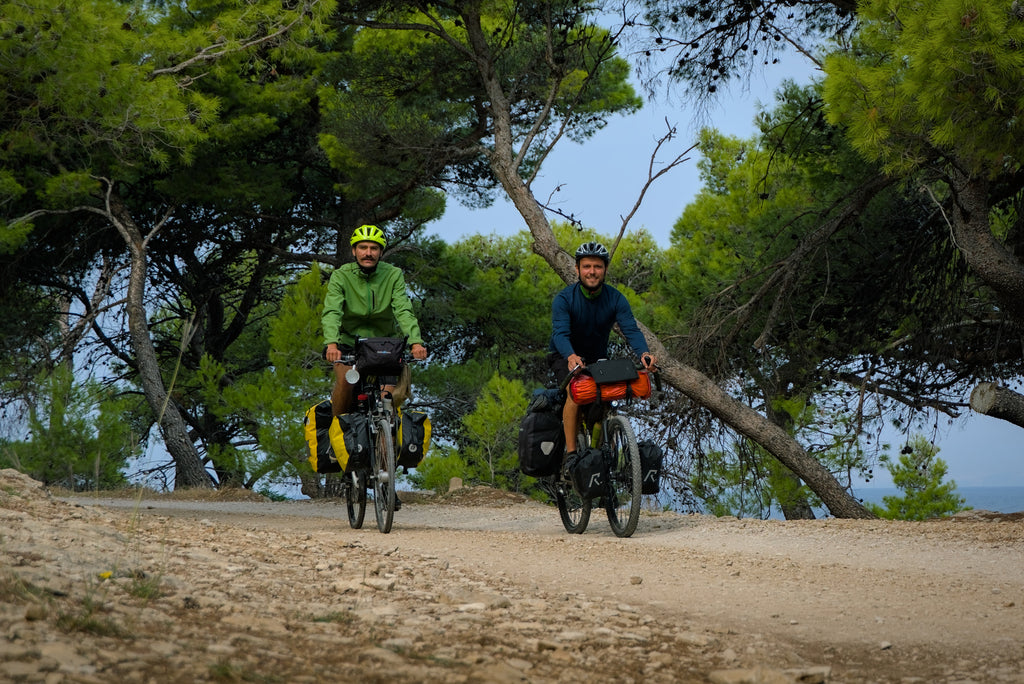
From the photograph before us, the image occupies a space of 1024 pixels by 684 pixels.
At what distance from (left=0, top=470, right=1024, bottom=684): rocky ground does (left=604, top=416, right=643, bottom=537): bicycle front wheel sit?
0.19 meters

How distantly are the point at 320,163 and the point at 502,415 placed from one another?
26.4 feet

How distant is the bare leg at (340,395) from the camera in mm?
7289

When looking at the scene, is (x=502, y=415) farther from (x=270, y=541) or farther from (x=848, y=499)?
(x=270, y=541)

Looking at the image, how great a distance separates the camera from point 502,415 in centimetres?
1366

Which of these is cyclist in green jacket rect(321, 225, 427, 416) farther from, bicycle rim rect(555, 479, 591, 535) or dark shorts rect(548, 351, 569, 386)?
bicycle rim rect(555, 479, 591, 535)

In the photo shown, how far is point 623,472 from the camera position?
702cm

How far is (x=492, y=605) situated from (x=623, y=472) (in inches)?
114

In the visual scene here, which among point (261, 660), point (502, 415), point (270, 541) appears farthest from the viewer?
point (502, 415)

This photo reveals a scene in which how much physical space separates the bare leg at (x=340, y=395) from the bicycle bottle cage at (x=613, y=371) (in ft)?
5.92

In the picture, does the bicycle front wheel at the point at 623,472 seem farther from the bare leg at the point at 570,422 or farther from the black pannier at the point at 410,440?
the black pannier at the point at 410,440

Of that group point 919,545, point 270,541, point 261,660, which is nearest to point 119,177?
point 270,541

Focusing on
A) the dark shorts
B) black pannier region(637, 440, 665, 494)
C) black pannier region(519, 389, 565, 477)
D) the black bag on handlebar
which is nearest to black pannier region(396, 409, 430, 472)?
the black bag on handlebar

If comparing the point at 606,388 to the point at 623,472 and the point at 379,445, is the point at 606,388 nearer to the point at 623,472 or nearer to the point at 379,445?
the point at 623,472

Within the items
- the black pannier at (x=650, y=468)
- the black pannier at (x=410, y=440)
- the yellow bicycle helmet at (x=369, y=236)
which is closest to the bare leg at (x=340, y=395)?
the black pannier at (x=410, y=440)
